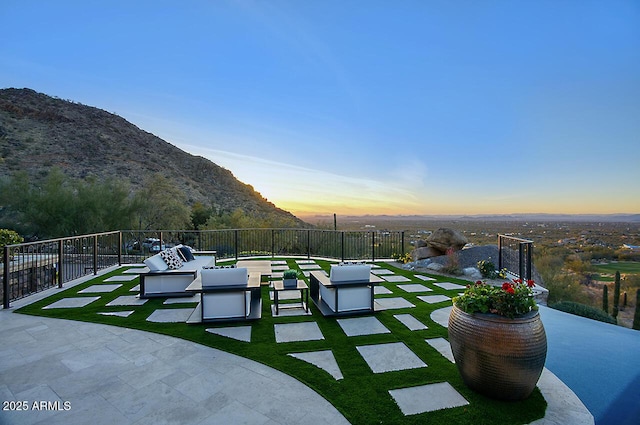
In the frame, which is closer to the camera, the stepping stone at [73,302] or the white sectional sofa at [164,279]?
the stepping stone at [73,302]

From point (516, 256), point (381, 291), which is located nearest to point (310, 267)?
point (381, 291)

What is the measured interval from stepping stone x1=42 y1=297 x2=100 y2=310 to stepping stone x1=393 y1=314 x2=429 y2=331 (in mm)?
5262

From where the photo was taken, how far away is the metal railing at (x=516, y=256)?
600 centimetres

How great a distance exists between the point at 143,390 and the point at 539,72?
11095 mm

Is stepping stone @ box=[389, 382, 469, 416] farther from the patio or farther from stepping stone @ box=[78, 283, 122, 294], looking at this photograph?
stepping stone @ box=[78, 283, 122, 294]

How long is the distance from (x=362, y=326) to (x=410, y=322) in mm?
743

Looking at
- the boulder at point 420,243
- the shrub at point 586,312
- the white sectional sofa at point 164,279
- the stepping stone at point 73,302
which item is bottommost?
the shrub at point 586,312

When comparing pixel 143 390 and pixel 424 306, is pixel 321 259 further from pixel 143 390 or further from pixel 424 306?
pixel 143 390

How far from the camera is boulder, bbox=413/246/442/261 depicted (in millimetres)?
8781

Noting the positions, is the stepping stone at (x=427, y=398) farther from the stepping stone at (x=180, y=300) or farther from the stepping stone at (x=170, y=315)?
the stepping stone at (x=180, y=300)

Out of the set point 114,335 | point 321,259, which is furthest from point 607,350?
point 321,259

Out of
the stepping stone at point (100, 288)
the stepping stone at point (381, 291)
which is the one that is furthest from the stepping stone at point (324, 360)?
the stepping stone at point (100, 288)

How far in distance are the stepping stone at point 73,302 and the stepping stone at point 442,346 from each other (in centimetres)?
556

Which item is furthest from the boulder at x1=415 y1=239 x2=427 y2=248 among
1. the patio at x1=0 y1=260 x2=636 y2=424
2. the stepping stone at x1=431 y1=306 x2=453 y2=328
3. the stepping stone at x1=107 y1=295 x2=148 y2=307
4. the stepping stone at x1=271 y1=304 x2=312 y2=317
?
the stepping stone at x1=107 y1=295 x2=148 y2=307
